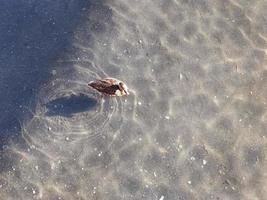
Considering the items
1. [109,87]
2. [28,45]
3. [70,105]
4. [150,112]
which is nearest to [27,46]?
[28,45]

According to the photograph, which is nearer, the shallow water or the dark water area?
the shallow water

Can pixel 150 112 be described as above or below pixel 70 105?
above

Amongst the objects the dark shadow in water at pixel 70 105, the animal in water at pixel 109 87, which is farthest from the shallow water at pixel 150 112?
the animal in water at pixel 109 87

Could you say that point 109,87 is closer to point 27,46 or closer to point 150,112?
point 150,112

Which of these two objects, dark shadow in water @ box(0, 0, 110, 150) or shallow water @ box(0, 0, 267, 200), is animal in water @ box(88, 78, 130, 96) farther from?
dark shadow in water @ box(0, 0, 110, 150)

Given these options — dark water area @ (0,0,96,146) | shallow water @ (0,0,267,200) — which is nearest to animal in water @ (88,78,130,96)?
shallow water @ (0,0,267,200)

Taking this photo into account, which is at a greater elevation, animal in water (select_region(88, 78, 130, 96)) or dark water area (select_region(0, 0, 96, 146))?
animal in water (select_region(88, 78, 130, 96))
